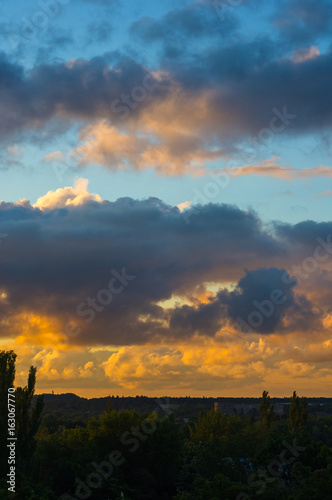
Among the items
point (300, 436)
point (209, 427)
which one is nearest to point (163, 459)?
point (300, 436)

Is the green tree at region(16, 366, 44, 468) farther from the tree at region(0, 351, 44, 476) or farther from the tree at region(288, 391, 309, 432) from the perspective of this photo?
the tree at region(288, 391, 309, 432)

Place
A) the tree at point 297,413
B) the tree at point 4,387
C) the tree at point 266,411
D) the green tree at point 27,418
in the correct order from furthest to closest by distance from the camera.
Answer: the tree at point 266,411, the tree at point 297,413, the green tree at point 27,418, the tree at point 4,387

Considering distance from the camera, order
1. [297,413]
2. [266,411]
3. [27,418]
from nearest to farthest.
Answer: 1. [27,418]
2. [297,413]
3. [266,411]

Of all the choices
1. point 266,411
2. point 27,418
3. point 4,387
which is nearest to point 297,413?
point 266,411

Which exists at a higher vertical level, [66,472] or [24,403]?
[24,403]

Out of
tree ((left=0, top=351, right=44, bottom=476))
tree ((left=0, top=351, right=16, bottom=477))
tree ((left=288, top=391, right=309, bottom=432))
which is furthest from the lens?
tree ((left=288, top=391, right=309, bottom=432))

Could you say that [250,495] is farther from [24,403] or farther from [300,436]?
[24,403]

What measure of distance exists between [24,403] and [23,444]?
13.8 ft

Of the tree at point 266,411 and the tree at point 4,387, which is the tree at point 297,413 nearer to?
the tree at point 266,411

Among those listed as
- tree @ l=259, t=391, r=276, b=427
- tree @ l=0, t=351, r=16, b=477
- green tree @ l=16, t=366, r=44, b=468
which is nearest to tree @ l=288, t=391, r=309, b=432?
tree @ l=259, t=391, r=276, b=427

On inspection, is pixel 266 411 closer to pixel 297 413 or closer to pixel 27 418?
pixel 297 413

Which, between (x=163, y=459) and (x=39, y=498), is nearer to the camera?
(x=39, y=498)

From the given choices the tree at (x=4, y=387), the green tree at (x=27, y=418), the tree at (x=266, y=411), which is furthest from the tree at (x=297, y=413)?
the tree at (x=4, y=387)

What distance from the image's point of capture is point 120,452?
6425 cm
